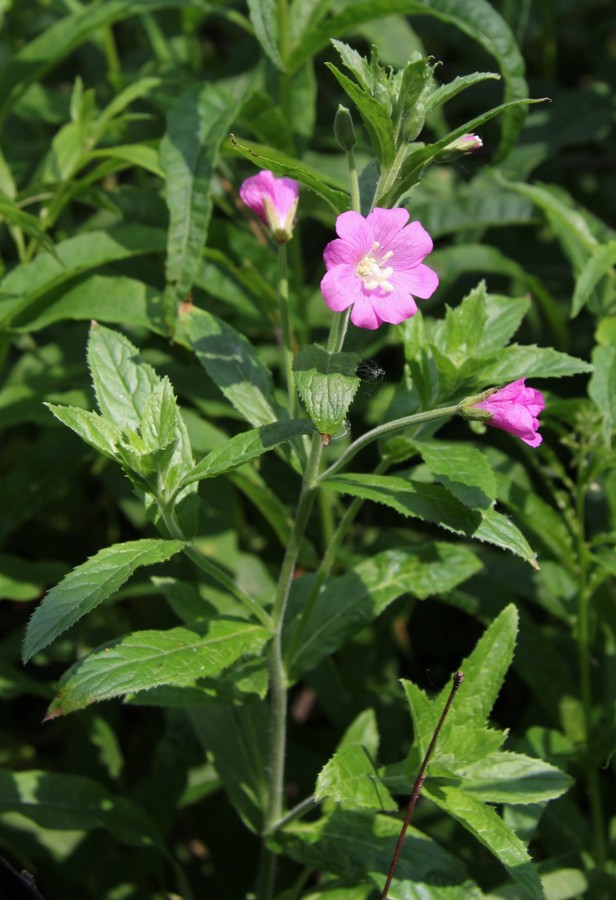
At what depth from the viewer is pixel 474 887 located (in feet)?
6.00

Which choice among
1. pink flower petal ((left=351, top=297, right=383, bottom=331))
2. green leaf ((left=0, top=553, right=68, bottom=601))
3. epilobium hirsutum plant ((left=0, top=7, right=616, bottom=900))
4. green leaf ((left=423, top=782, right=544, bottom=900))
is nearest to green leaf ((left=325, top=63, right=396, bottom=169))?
epilobium hirsutum plant ((left=0, top=7, right=616, bottom=900))

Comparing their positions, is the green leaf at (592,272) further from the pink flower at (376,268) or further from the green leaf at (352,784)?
the green leaf at (352,784)

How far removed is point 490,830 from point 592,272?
45.9 inches

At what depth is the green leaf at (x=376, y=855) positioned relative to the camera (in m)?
1.81

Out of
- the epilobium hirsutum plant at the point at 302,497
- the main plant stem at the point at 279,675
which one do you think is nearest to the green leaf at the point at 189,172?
the epilobium hirsutum plant at the point at 302,497

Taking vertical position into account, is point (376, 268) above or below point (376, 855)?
above

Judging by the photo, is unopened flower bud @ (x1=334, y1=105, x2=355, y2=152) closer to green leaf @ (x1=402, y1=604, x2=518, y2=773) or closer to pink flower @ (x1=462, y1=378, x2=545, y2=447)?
pink flower @ (x1=462, y1=378, x2=545, y2=447)

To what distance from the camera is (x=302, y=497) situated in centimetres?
173

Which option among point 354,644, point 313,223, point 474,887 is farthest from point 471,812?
point 313,223

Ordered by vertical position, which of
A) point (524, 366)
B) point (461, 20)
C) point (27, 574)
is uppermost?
point (461, 20)

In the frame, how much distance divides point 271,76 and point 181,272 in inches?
34.2

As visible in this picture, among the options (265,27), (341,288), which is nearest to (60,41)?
(265,27)

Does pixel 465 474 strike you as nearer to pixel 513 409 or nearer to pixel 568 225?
pixel 513 409

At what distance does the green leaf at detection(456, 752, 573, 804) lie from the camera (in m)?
1.76
